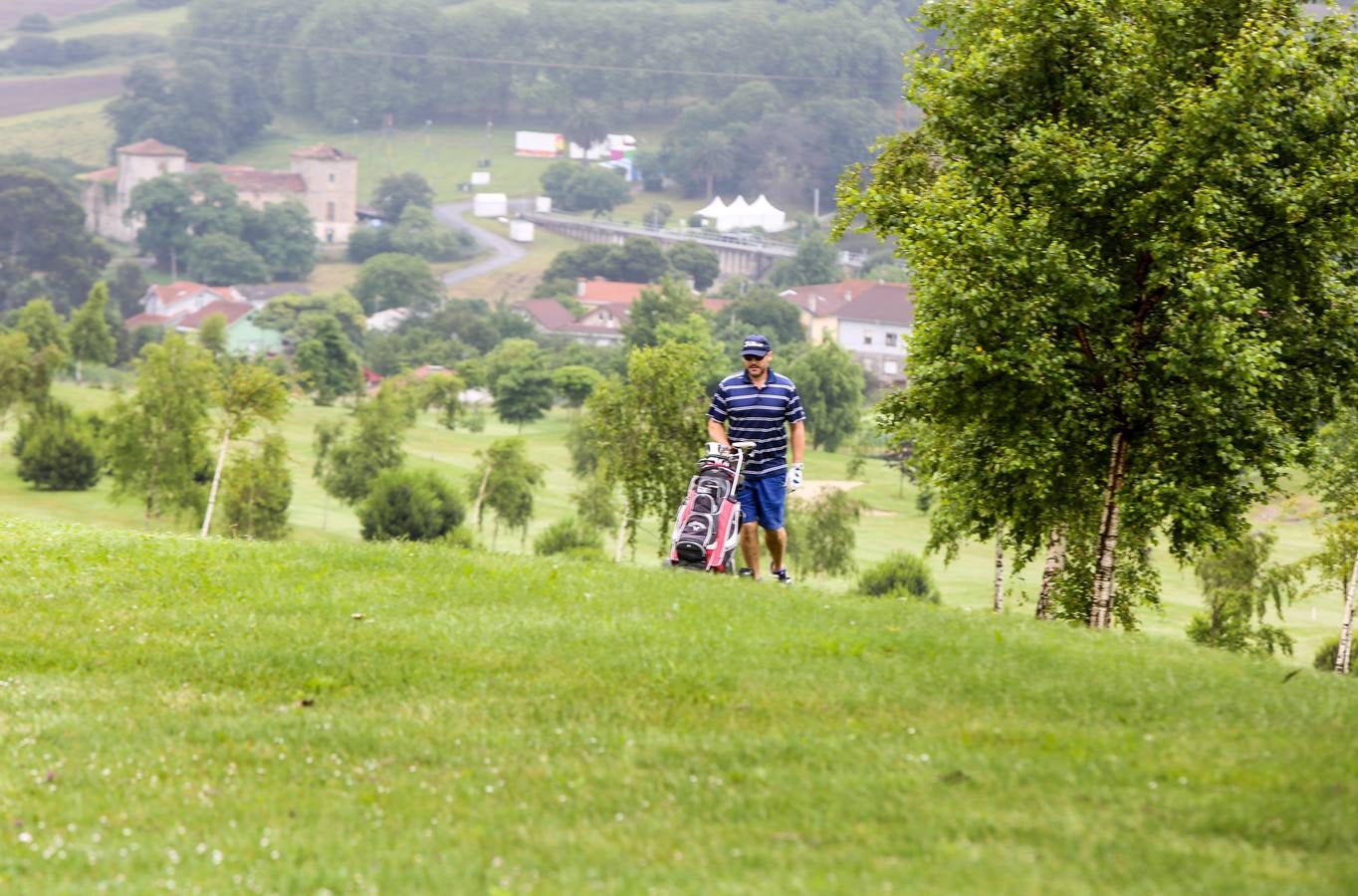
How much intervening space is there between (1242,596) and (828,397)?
8705 centimetres

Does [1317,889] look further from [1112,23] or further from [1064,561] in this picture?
[1064,561]

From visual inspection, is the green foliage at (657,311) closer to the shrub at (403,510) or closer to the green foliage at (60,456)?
the shrub at (403,510)

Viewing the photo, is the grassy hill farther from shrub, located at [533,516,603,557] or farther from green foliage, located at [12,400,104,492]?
green foliage, located at [12,400,104,492]

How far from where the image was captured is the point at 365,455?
102438 millimetres

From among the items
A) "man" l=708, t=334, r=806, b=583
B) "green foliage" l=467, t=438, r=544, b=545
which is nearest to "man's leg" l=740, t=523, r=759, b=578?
"man" l=708, t=334, r=806, b=583

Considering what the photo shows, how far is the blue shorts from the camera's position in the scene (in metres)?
18.6

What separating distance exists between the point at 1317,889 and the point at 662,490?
47.8 meters

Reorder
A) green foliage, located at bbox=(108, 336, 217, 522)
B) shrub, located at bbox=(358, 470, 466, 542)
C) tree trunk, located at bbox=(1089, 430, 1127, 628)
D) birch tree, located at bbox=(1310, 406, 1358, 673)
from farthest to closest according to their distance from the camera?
shrub, located at bbox=(358, 470, 466, 542) → green foliage, located at bbox=(108, 336, 217, 522) → birch tree, located at bbox=(1310, 406, 1358, 673) → tree trunk, located at bbox=(1089, 430, 1127, 628)

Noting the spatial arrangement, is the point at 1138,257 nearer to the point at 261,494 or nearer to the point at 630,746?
the point at 630,746

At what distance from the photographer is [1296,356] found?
83.7ft

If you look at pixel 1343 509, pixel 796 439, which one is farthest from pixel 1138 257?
pixel 1343 509

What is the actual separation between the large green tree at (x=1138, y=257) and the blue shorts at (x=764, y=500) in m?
5.71

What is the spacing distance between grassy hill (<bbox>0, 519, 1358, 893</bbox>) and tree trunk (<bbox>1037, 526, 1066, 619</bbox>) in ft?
45.4

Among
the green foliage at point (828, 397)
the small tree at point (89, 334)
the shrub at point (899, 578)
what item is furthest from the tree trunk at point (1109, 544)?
the small tree at point (89, 334)
